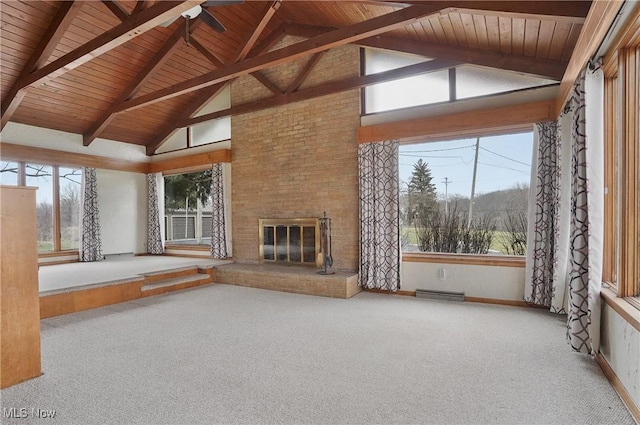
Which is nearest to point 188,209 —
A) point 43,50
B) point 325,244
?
point 43,50

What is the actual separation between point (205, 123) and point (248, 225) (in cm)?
→ 257

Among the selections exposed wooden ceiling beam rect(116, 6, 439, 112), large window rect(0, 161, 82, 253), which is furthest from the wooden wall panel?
large window rect(0, 161, 82, 253)

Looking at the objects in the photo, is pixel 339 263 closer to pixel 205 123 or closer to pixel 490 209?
pixel 490 209

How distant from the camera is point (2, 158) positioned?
5.50m

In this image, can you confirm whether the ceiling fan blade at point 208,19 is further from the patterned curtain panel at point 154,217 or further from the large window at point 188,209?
the patterned curtain panel at point 154,217

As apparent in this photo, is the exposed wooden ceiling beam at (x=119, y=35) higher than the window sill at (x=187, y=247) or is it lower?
higher

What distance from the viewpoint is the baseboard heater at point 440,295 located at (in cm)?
A: 423

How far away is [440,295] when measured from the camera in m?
4.32

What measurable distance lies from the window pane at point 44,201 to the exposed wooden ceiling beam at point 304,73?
16.2 feet

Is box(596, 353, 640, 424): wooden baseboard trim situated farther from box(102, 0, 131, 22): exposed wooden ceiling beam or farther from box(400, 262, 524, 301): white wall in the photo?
box(102, 0, 131, 22): exposed wooden ceiling beam

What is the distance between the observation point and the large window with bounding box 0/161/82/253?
588 centimetres

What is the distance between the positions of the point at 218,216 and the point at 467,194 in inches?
177

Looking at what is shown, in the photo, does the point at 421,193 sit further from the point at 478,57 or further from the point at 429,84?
the point at 478,57

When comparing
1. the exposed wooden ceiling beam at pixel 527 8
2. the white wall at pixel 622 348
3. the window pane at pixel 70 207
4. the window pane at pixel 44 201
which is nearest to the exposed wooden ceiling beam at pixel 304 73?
the exposed wooden ceiling beam at pixel 527 8
